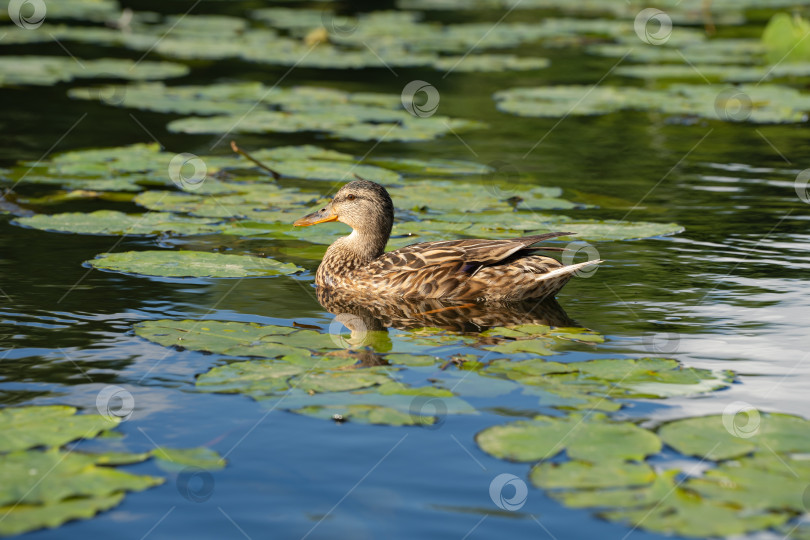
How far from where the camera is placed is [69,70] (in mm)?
18672

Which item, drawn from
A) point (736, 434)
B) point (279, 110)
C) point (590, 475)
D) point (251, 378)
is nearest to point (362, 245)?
point (251, 378)

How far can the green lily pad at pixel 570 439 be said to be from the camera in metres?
5.13

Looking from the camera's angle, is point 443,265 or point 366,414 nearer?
point 366,414

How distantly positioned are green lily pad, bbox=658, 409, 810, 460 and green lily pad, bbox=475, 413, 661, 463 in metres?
0.16

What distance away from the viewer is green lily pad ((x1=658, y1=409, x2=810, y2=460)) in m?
5.20

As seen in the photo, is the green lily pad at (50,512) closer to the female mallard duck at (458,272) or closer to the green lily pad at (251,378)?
the green lily pad at (251,378)

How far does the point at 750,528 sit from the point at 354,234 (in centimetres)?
526

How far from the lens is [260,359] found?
645cm

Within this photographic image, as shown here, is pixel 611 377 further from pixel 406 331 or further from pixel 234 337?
pixel 234 337

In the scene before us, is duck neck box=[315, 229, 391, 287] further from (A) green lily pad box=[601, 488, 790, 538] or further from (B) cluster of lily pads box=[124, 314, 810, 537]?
(A) green lily pad box=[601, 488, 790, 538]

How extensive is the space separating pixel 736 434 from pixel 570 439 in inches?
35.3

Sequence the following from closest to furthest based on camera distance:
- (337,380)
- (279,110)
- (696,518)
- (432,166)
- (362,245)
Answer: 1. (696,518)
2. (337,380)
3. (362,245)
4. (432,166)
5. (279,110)

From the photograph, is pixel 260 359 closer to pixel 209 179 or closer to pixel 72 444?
pixel 72 444

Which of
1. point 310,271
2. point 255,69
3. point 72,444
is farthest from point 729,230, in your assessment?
point 255,69
